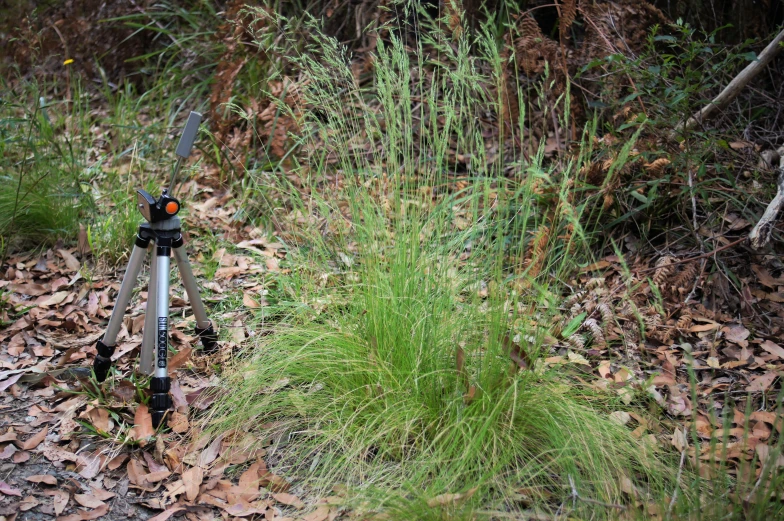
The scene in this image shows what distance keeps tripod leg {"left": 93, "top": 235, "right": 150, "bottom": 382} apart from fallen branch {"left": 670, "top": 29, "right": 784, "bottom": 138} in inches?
108

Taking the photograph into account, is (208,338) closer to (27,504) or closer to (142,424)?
(142,424)

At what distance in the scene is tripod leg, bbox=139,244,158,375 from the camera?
114 inches

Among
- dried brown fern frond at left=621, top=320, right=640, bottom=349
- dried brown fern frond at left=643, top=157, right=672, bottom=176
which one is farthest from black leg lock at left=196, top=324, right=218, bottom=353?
dried brown fern frond at left=643, top=157, right=672, bottom=176

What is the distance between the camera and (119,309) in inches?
117

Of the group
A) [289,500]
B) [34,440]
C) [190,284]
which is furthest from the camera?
[190,284]

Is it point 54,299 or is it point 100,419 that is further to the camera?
point 54,299

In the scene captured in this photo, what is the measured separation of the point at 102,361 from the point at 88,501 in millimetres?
658

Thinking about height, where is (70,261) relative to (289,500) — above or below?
above

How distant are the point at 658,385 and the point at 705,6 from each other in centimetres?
287

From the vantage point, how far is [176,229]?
287 centimetres

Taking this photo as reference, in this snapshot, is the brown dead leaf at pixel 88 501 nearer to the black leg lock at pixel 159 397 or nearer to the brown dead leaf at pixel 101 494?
the brown dead leaf at pixel 101 494

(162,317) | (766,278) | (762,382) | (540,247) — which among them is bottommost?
(762,382)

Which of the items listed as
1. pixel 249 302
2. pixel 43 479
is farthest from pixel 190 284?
pixel 43 479

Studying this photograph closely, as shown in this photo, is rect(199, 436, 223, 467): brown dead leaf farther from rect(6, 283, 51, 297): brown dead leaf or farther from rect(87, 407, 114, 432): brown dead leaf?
rect(6, 283, 51, 297): brown dead leaf
